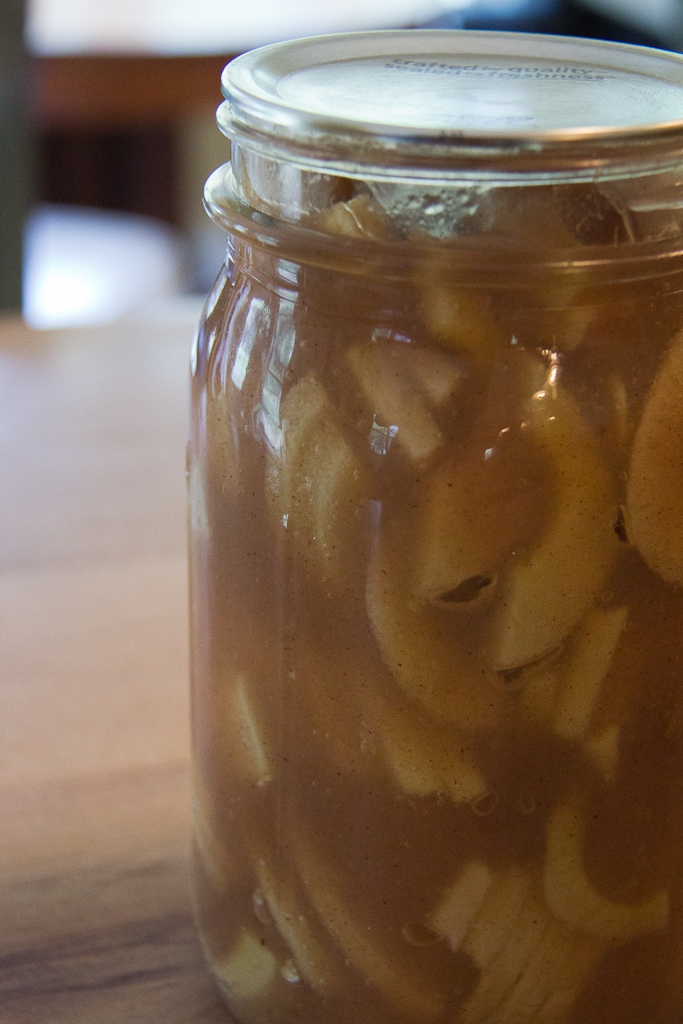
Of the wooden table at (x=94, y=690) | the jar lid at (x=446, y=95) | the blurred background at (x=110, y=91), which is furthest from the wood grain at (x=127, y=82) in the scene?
the jar lid at (x=446, y=95)

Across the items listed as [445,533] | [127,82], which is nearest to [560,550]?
[445,533]

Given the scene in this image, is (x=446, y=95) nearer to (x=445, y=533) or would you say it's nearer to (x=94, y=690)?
(x=445, y=533)

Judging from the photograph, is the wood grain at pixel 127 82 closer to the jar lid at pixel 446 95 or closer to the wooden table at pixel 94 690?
the wooden table at pixel 94 690

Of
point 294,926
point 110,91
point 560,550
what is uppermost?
point 560,550

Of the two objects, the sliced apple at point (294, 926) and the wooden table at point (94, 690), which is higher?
the sliced apple at point (294, 926)

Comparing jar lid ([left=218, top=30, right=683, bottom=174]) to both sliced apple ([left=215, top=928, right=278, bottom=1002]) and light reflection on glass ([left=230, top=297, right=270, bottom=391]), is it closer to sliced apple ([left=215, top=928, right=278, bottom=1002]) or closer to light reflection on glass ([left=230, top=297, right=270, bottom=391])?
light reflection on glass ([left=230, top=297, right=270, bottom=391])

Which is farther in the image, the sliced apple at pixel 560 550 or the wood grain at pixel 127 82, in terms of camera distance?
the wood grain at pixel 127 82

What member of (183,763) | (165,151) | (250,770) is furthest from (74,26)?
(250,770)

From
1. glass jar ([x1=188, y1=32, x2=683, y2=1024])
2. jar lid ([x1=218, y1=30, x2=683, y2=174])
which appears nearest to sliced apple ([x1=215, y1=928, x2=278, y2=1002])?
glass jar ([x1=188, y1=32, x2=683, y2=1024])
